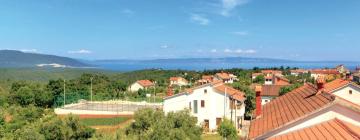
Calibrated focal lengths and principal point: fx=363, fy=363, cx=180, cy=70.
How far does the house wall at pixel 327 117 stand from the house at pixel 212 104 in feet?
85.2

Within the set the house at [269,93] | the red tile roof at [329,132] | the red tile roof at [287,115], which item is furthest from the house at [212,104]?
the red tile roof at [329,132]

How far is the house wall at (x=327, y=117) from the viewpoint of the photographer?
1547 centimetres

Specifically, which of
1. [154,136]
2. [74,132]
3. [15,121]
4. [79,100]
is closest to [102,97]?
[79,100]

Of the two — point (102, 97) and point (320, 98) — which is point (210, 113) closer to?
point (320, 98)

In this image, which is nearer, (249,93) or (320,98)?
(320,98)

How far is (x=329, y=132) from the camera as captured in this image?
14.2 meters

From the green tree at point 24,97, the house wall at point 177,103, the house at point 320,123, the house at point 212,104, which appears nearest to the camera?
the house at point 320,123

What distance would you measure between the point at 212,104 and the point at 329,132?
28.9m

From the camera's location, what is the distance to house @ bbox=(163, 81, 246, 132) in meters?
42.8

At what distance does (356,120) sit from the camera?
612 inches

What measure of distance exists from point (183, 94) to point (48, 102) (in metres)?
34.4

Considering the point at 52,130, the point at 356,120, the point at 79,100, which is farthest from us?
the point at 79,100

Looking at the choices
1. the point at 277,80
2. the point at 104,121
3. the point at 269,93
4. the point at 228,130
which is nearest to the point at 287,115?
the point at 228,130

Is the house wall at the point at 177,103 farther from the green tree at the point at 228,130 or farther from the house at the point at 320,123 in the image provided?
the house at the point at 320,123
